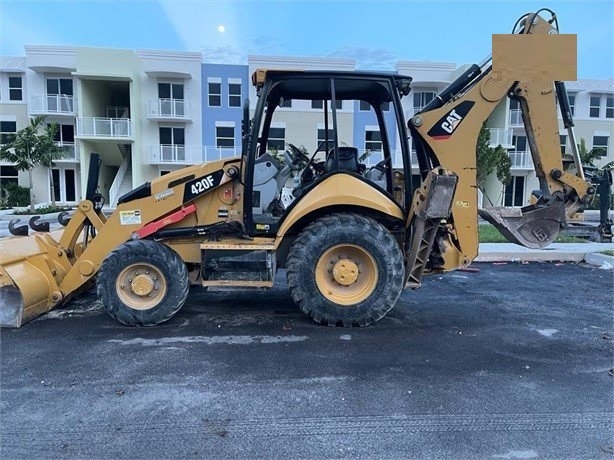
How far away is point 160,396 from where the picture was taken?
11.7ft

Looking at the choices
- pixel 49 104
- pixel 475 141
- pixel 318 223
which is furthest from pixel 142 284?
pixel 49 104

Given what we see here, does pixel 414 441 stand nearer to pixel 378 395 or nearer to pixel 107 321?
pixel 378 395

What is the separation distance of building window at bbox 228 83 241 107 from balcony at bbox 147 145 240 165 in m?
2.89

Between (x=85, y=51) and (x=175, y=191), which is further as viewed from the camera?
(x=85, y=51)

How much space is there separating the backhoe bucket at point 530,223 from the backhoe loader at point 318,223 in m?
0.01

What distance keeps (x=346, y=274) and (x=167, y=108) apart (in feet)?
85.9

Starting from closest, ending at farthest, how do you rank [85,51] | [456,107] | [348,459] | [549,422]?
[348,459], [549,422], [456,107], [85,51]

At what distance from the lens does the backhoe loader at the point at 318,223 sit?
5066 millimetres

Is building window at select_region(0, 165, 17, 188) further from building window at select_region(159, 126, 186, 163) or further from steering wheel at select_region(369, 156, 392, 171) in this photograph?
steering wheel at select_region(369, 156, 392, 171)

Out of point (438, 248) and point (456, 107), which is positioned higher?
point (456, 107)

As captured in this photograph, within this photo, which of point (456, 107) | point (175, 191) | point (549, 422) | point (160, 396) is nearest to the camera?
point (549, 422)

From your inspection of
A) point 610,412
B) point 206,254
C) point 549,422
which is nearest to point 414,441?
point 549,422

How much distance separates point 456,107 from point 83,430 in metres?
4.69

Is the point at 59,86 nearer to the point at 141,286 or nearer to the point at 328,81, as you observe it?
the point at 141,286
